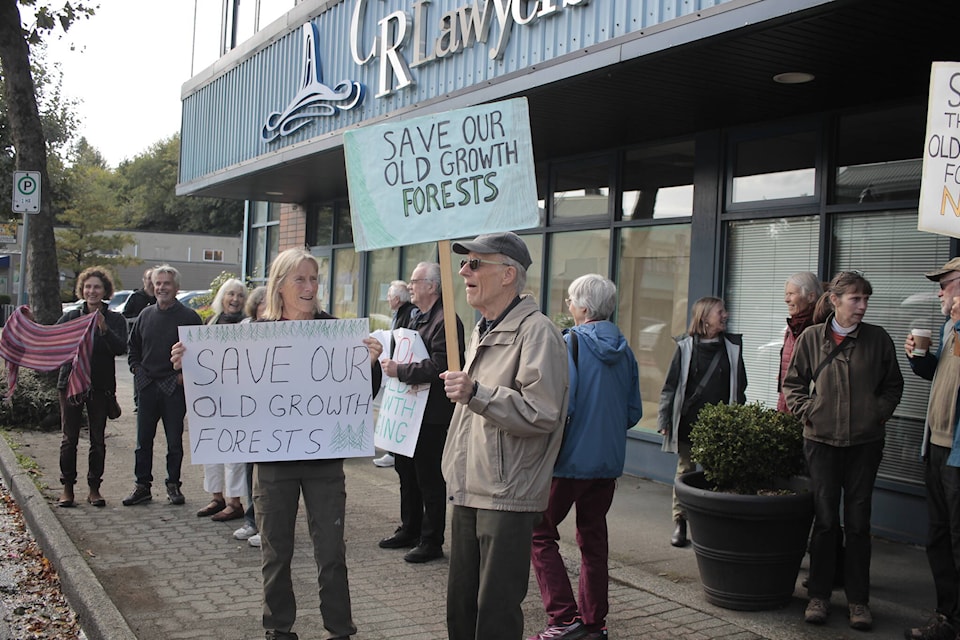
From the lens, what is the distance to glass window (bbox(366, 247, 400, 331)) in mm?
13732

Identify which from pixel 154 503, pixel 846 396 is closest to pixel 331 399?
pixel 846 396

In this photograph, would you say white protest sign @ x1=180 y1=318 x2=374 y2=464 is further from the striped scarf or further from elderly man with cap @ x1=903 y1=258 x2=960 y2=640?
the striped scarf

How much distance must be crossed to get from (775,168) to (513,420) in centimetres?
535

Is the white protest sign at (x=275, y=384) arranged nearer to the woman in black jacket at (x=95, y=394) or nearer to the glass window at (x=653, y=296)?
the woman in black jacket at (x=95, y=394)

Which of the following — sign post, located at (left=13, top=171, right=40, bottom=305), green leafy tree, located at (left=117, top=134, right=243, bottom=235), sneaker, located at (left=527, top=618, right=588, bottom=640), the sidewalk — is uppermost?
green leafy tree, located at (left=117, top=134, right=243, bottom=235)

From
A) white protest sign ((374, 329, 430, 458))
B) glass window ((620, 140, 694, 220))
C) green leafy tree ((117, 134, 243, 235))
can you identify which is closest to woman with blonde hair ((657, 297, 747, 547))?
white protest sign ((374, 329, 430, 458))

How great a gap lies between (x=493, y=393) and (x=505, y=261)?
1.96ft

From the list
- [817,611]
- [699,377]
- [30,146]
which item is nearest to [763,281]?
[699,377]

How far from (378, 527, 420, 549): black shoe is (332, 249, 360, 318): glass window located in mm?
8386

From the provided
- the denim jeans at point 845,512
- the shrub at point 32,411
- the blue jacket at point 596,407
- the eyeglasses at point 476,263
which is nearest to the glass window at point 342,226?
the shrub at point 32,411

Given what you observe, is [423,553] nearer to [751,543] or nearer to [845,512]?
[751,543]

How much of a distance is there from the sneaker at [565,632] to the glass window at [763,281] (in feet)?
12.9

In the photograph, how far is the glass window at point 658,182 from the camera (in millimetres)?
8734

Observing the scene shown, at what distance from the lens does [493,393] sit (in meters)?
3.38
